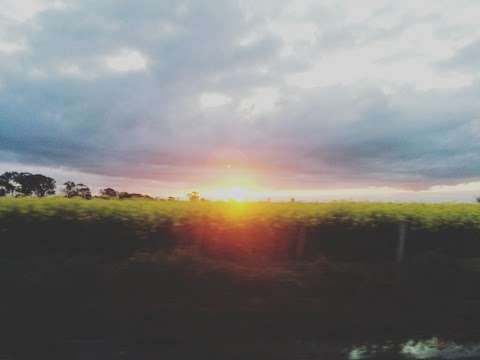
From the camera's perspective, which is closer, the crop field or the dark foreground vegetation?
the dark foreground vegetation

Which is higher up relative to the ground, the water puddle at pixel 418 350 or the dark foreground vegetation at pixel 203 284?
the dark foreground vegetation at pixel 203 284

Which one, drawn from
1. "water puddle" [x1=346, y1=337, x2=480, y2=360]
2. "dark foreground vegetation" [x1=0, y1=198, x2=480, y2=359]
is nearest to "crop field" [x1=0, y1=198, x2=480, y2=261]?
"dark foreground vegetation" [x1=0, y1=198, x2=480, y2=359]

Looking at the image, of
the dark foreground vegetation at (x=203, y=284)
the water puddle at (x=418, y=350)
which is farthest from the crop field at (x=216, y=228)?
the water puddle at (x=418, y=350)

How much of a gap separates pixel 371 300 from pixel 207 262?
8.77 ft

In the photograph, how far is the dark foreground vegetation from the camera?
783 centimetres

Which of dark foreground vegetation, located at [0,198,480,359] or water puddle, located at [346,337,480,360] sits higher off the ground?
dark foreground vegetation, located at [0,198,480,359]

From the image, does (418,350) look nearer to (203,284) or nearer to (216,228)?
(203,284)

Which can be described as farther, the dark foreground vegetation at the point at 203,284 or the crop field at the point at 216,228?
the crop field at the point at 216,228

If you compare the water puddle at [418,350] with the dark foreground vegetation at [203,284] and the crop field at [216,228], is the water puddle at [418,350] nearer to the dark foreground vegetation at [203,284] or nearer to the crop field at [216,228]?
the dark foreground vegetation at [203,284]

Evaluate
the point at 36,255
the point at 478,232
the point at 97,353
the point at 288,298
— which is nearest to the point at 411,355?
the point at 288,298

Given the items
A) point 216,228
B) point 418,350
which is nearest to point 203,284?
point 216,228

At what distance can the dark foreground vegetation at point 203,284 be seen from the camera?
783 cm

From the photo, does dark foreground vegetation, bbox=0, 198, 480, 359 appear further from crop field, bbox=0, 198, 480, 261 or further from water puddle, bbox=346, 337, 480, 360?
water puddle, bbox=346, 337, 480, 360

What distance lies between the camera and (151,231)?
33.1 ft
